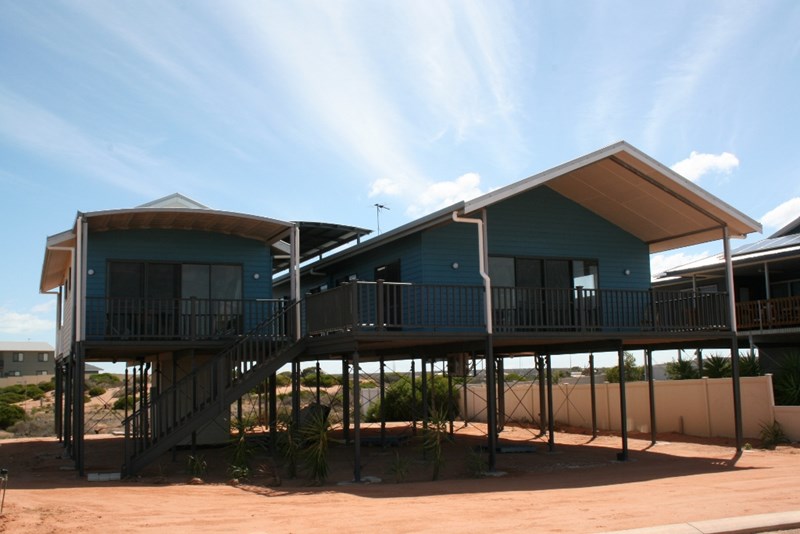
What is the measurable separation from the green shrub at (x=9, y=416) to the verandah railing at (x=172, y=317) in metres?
21.6

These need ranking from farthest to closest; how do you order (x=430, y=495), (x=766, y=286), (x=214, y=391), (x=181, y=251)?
(x=766, y=286) < (x=181, y=251) < (x=214, y=391) < (x=430, y=495)

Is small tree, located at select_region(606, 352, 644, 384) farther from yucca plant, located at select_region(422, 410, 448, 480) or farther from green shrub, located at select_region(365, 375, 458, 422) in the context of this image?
yucca plant, located at select_region(422, 410, 448, 480)

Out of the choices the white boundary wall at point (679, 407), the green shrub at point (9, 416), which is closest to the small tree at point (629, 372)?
the white boundary wall at point (679, 407)

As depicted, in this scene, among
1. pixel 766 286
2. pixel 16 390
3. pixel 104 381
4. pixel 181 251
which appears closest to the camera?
pixel 181 251

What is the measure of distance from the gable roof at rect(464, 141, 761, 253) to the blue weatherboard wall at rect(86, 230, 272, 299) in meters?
6.86

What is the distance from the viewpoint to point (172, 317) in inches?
784

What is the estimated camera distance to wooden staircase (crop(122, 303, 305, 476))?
17172 millimetres

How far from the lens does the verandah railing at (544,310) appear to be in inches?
726

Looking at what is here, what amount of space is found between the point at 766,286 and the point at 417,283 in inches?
572

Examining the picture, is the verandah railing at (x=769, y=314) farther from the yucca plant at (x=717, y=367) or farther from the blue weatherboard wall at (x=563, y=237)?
the blue weatherboard wall at (x=563, y=237)

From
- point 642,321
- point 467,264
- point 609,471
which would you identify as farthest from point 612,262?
point 609,471

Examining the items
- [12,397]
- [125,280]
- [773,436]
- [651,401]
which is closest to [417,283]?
[125,280]

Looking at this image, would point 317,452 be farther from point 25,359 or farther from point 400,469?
point 25,359

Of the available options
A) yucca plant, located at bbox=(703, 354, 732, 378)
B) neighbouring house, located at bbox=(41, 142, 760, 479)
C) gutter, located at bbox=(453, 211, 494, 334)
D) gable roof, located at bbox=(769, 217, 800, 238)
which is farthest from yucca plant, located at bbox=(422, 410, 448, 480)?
gable roof, located at bbox=(769, 217, 800, 238)
